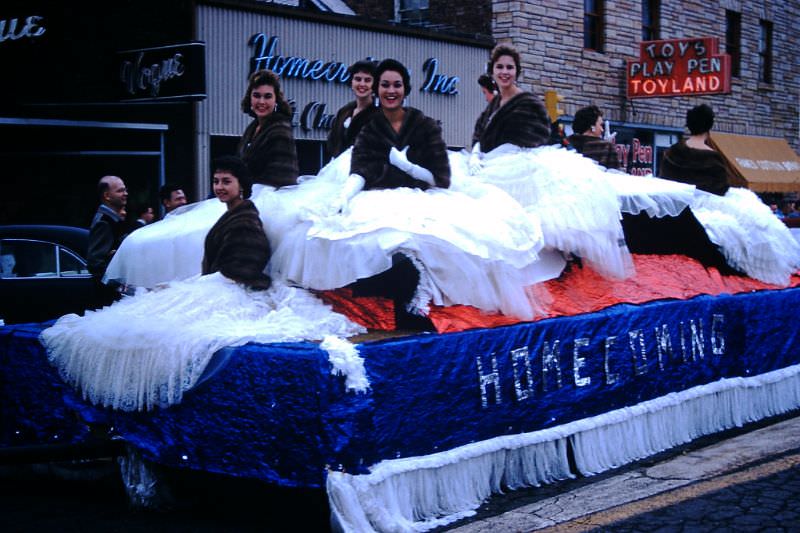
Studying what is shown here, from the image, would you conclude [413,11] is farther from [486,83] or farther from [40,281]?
[486,83]

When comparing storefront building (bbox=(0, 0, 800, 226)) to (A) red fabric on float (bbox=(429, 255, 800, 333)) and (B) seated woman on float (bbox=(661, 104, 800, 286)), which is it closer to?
(B) seated woman on float (bbox=(661, 104, 800, 286))

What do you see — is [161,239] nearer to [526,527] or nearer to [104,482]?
[104,482]

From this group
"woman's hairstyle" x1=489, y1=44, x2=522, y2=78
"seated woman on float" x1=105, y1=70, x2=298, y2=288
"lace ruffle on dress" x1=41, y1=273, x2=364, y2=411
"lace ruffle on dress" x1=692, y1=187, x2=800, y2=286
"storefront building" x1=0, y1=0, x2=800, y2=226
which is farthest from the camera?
"storefront building" x1=0, y1=0, x2=800, y2=226

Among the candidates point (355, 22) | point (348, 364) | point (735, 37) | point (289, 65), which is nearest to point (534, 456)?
point (348, 364)

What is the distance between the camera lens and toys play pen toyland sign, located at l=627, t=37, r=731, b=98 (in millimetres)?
19938

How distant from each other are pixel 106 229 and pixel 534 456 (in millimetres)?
3598

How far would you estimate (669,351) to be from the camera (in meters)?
6.36

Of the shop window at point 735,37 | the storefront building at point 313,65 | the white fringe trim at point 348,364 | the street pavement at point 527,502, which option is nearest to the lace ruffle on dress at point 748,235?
the street pavement at point 527,502

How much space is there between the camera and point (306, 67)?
1639cm

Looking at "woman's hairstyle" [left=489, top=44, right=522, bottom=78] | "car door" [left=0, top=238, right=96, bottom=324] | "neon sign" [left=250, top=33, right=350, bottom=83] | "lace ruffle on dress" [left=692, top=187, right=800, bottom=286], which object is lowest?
"car door" [left=0, top=238, right=96, bottom=324]

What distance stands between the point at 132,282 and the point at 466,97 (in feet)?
45.5

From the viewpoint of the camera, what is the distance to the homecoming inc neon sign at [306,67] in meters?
15.6

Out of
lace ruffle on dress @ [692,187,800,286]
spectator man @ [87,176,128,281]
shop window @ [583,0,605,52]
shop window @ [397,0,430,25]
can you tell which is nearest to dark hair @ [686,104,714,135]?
lace ruffle on dress @ [692,187,800,286]

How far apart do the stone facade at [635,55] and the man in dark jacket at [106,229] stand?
11.8 m
